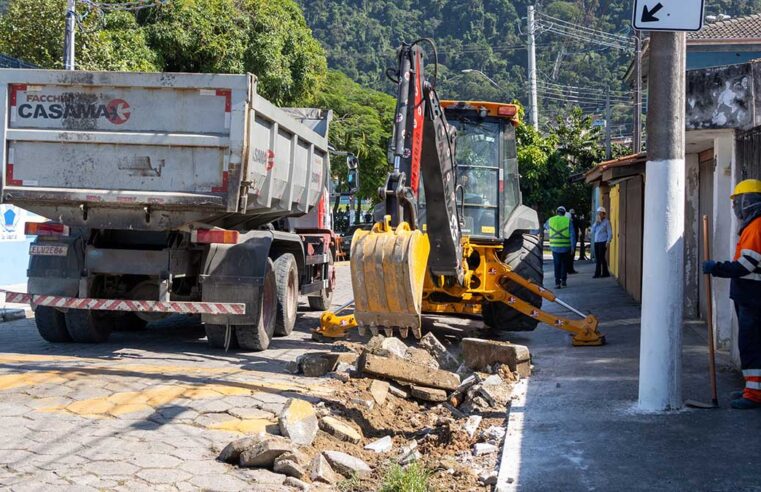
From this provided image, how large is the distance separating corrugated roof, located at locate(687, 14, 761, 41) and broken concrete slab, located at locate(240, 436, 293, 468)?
27477 millimetres

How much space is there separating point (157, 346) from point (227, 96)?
3.24 m

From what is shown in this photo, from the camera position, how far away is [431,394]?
827 centimetres

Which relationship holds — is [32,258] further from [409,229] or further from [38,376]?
[409,229]

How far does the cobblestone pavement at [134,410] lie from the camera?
5.71 meters

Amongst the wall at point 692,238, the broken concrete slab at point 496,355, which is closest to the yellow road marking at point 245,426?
the broken concrete slab at point 496,355

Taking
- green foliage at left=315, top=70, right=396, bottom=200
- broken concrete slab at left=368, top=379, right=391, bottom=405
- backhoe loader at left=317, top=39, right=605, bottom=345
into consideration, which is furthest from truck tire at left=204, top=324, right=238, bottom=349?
green foliage at left=315, top=70, right=396, bottom=200

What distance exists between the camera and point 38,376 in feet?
27.0

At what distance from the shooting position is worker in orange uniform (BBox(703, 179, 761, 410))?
7.10m

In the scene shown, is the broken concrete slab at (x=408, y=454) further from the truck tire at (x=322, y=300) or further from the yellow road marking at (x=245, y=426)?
the truck tire at (x=322, y=300)

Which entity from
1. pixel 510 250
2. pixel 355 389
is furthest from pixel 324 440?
pixel 510 250

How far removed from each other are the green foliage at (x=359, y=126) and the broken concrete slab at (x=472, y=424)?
2108 cm

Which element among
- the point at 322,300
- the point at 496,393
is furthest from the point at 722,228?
the point at 322,300

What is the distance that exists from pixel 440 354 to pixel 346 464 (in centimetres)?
378

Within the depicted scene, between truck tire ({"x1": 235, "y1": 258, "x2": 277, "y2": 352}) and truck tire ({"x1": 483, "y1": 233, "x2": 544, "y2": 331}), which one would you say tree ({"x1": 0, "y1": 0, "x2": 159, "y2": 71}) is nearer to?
truck tire ({"x1": 235, "y1": 258, "x2": 277, "y2": 352})
